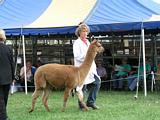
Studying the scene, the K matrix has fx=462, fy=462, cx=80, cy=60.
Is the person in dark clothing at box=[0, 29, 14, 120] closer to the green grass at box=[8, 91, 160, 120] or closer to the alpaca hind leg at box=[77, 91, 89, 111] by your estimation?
the green grass at box=[8, 91, 160, 120]

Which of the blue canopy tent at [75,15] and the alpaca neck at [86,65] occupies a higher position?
the blue canopy tent at [75,15]

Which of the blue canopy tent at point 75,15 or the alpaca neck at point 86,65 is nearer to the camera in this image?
the alpaca neck at point 86,65

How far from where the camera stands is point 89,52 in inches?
372

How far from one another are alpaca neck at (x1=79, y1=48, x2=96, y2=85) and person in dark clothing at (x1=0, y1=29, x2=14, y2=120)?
1.81m

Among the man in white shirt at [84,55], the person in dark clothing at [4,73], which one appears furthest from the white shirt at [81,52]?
the person in dark clothing at [4,73]

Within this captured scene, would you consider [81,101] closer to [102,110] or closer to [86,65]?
[102,110]

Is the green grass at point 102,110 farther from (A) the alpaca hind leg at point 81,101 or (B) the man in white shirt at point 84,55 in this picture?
A: (B) the man in white shirt at point 84,55

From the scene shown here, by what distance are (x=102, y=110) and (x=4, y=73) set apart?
276 centimetres

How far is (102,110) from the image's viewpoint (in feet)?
32.3

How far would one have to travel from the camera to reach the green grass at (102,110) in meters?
8.93

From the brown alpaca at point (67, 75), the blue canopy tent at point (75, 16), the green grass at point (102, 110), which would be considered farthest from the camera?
the blue canopy tent at point (75, 16)

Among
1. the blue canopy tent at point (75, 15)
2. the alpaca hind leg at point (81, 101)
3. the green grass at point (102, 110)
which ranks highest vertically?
the blue canopy tent at point (75, 15)

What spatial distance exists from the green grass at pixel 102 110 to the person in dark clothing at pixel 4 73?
1.27 meters

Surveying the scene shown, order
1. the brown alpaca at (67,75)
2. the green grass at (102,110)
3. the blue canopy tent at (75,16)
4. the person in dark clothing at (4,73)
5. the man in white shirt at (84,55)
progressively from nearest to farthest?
the person in dark clothing at (4,73) → the green grass at (102,110) → the brown alpaca at (67,75) → the man in white shirt at (84,55) → the blue canopy tent at (75,16)
